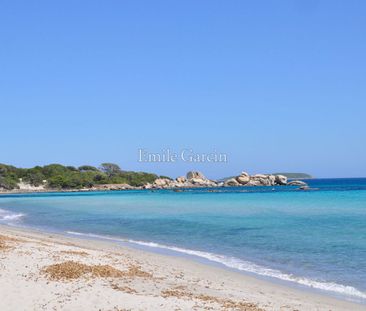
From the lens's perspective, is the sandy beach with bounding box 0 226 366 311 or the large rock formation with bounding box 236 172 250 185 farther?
the large rock formation with bounding box 236 172 250 185

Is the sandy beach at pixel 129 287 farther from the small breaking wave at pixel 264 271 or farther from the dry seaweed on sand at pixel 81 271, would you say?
the small breaking wave at pixel 264 271

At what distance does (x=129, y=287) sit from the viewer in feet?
40.7

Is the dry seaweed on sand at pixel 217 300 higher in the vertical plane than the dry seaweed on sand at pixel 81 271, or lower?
lower

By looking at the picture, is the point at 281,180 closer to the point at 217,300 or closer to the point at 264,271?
the point at 264,271

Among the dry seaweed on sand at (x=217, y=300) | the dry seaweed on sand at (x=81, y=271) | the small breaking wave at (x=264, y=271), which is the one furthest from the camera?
the small breaking wave at (x=264, y=271)

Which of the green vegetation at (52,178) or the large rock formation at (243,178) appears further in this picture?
the large rock formation at (243,178)

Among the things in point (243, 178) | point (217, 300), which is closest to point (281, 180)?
point (243, 178)

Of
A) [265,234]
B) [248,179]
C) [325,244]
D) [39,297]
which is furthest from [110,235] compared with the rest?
[248,179]

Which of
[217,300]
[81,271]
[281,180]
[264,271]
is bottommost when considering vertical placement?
[264,271]

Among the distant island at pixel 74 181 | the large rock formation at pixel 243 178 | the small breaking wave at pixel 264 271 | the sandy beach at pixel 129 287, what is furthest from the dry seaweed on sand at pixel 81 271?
the large rock formation at pixel 243 178

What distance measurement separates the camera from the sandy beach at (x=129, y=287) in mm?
10695

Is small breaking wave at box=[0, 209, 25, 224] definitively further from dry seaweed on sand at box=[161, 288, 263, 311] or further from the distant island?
the distant island

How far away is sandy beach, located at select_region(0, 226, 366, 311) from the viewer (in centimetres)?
1070

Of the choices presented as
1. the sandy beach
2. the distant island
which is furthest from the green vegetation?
the sandy beach
